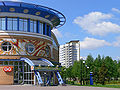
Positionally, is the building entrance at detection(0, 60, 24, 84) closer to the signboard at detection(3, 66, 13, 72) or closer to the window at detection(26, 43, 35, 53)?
the signboard at detection(3, 66, 13, 72)

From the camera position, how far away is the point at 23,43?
51844 millimetres

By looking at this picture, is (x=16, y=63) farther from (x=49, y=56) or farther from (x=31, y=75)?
(x=49, y=56)

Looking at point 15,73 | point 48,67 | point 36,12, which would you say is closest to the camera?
point 48,67

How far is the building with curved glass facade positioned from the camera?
48750 mm

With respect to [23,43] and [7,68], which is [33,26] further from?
[7,68]

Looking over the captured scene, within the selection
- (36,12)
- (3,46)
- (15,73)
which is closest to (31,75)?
(15,73)

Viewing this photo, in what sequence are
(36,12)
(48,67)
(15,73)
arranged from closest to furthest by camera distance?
(48,67) < (15,73) < (36,12)

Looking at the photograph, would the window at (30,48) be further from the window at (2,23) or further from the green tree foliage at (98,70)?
the green tree foliage at (98,70)

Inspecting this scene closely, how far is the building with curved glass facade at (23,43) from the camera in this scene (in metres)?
48.8

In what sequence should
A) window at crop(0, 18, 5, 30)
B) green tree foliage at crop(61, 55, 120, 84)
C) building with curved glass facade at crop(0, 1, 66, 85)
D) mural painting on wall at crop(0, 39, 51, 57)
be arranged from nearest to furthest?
building with curved glass facade at crop(0, 1, 66, 85), mural painting on wall at crop(0, 39, 51, 57), window at crop(0, 18, 5, 30), green tree foliage at crop(61, 55, 120, 84)

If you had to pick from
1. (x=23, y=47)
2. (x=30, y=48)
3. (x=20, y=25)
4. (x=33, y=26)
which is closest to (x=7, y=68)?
(x=23, y=47)

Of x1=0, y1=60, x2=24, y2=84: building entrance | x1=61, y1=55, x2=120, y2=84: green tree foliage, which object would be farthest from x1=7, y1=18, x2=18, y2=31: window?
x1=61, y1=55, x2=120, y2=84: green tree foliage

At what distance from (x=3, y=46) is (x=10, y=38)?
2379 mm

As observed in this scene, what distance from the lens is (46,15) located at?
5641 cm
